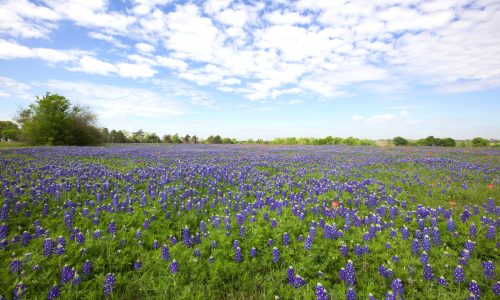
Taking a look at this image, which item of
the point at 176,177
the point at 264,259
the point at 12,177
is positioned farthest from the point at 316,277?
the point at 12,177

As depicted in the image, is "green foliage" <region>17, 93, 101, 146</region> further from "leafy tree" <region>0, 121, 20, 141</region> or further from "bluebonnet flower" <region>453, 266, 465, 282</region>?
"bluebonnet flower" <region>453, 266, 465, 282</region>

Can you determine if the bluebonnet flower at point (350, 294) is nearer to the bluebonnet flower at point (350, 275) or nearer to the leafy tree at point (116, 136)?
the bluebonnet flower at point (350, 275)

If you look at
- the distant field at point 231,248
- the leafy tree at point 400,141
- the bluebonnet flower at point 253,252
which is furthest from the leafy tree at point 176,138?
the bluebonnet flower at point 253,252

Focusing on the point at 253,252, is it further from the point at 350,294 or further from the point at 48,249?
the point at 48,249

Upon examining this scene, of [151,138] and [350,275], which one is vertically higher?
[151,138]

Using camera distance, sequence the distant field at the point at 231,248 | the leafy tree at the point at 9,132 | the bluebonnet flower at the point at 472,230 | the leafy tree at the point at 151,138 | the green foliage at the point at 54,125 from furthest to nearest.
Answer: the leafy tree at the point at 151,138, the leafy tree at the point at 9,132, the green foliage at the point at 54,125, the bluebonnet flower at the point at 472,230, the distant field at the point at 231,248

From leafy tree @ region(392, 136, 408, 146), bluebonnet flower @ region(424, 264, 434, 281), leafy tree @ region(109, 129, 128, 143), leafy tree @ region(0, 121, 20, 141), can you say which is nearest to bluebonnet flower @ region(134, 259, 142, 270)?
bluebonnet flower @ region(424, 264, 434, 281)

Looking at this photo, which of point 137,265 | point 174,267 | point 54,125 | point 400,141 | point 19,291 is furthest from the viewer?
point 400,141

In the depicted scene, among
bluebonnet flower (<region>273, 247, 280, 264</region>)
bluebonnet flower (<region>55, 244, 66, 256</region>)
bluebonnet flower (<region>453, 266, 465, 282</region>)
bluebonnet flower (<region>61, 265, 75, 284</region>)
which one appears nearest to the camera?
bluebonnet flower (<region>61, 265, 75, 284</region>)

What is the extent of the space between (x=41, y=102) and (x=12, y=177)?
91.1ft

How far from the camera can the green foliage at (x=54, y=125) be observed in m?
28.4

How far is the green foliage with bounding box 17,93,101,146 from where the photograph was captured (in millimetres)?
28375

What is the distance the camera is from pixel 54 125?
28.7 meters

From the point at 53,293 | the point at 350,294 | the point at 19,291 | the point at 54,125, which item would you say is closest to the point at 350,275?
the point at 350,294
